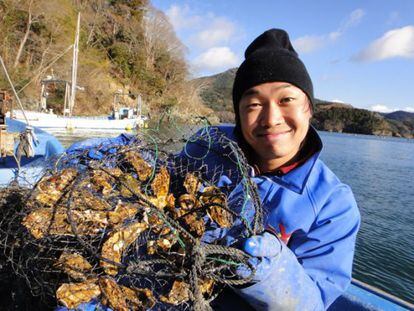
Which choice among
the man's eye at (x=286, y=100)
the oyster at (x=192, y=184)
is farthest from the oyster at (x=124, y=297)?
the man's eye at (x=286, y=100)

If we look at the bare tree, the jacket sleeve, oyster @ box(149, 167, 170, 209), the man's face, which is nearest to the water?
the jacket sleeve

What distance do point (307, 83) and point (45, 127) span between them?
19583mm

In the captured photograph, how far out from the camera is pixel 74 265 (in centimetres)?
149

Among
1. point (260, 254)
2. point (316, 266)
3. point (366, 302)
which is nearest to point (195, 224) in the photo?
point (260, 254)

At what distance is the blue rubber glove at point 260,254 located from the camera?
1236 mm

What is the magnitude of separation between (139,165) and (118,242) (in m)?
0.50

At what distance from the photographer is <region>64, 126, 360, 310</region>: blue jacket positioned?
54.4 inches

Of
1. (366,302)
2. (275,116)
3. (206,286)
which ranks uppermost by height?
(275,116)

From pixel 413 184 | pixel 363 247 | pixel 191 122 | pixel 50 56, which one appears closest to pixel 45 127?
pixel 50 56

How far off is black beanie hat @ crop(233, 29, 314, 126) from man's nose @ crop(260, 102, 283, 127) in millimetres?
171

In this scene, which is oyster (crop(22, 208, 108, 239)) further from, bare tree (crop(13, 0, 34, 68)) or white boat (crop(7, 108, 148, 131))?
bare tree (crop(13, 0, 34, 68))

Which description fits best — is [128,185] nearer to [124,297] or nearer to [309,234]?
[124,297]

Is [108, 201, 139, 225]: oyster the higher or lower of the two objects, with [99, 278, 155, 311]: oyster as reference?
higher

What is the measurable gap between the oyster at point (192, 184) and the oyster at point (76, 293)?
0.66m
